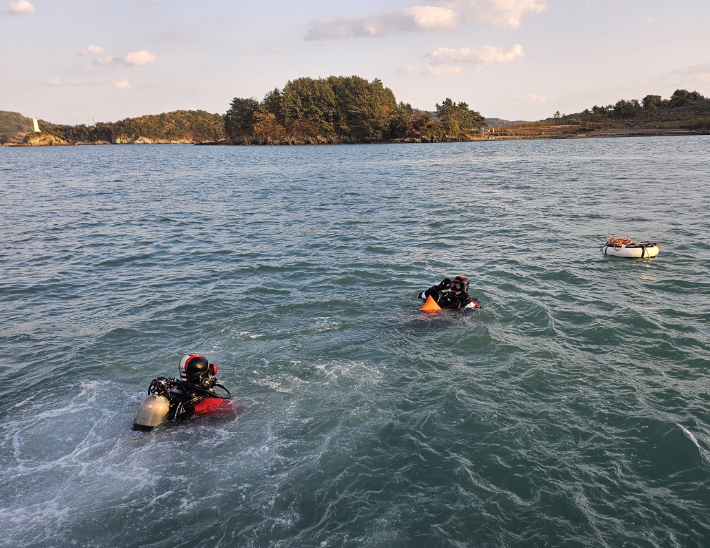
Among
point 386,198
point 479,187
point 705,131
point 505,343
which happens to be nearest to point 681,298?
point 505,343

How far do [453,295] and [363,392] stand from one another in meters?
4.79

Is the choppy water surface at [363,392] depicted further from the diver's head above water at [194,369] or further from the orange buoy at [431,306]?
the diver's head above water at [194,369]

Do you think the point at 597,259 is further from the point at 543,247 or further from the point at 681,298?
the point at 681,298

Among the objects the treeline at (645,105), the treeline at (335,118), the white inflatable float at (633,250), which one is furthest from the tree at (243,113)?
the white inflatable float at (633,250)

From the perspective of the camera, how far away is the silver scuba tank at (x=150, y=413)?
7.92 m

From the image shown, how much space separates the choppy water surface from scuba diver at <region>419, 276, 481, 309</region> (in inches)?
15.2

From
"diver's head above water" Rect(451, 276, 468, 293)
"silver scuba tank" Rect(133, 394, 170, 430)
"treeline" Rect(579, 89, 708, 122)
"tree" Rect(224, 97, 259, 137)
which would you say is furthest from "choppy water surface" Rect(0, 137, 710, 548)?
"treeline" Rect(579, 89, 708, 122)

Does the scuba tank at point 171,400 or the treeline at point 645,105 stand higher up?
the treeline at point 645,105

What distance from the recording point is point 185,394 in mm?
8422

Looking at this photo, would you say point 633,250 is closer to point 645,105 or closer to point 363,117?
point 363,117

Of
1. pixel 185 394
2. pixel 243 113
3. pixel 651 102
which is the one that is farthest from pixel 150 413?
pixel 651 102

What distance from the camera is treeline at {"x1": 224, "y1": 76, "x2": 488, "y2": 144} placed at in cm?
14475

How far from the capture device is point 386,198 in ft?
115

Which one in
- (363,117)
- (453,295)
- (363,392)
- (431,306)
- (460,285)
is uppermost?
(363,117)
